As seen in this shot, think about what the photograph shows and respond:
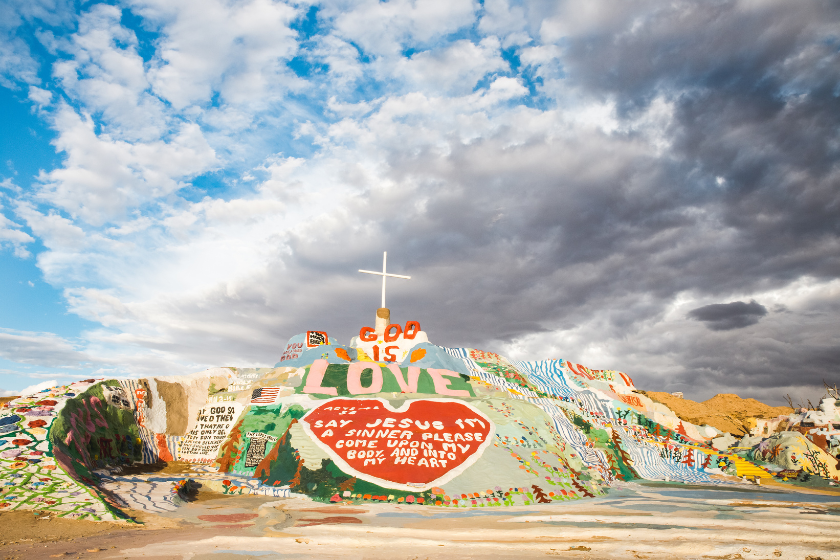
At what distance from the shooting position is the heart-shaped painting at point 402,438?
1652cm

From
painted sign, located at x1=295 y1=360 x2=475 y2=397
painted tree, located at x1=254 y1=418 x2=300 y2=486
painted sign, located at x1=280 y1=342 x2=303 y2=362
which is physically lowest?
painted tree, located at x1=254 y1=418 x2=300 y2=486

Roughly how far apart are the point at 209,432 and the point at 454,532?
18132mm

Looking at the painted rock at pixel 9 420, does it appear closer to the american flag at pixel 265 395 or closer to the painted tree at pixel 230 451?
the painted tree at pixel 230 451

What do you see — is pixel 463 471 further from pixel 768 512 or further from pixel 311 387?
pixel 311 387

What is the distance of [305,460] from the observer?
17.7m

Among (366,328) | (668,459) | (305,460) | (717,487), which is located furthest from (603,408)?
(305,460)

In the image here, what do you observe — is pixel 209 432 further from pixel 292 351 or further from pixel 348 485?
pixel 292 351

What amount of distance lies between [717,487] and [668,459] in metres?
6.52

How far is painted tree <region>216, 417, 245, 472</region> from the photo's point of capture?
20.0 meters

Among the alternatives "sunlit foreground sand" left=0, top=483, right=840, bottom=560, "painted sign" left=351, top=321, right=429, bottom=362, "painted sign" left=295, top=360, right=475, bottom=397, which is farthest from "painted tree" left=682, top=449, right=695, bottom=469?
"painted sign" left=351, top=321, right=429, bottom=362

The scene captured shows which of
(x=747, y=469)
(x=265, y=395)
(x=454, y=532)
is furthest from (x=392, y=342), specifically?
(x=454, y=532)

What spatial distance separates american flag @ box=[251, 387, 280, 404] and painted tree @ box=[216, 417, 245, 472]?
1721mm

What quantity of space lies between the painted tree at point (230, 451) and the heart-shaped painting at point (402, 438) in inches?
131

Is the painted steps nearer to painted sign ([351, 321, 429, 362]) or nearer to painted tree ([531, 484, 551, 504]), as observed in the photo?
painted tree ([531, 484, 551, 504])
